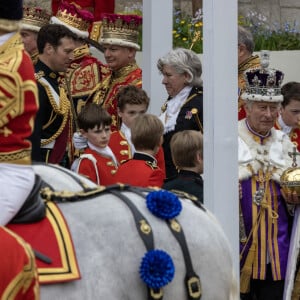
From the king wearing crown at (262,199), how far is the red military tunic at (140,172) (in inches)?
29.6

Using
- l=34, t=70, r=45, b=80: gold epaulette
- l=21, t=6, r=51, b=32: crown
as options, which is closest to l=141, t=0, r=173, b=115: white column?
l=34, t=70, r=45, b=80: gold epaulette

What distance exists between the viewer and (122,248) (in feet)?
17.9

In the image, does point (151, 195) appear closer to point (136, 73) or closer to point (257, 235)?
point (257, 235)

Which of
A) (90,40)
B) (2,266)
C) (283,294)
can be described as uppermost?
(90,40)

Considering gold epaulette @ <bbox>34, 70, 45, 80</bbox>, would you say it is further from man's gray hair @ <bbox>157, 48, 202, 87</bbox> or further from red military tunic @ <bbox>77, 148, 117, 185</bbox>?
red military tunic @ <bbox>77, 148, 117, 185</bbox>

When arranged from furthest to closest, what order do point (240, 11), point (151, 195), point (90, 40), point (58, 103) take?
point (240, 11)
point (90, 40)
point (58, 103)
point (151, 195)

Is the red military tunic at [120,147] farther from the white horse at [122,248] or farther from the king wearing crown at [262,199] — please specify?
the white horse at [122,248]

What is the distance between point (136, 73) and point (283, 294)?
2808 mm

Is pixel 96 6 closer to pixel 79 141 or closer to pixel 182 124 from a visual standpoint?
pixel 182 124

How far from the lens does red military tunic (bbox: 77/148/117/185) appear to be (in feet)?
27.6

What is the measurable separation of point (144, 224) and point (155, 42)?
4.52m

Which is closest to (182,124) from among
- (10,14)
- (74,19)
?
(74,19)

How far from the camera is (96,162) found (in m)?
8.47

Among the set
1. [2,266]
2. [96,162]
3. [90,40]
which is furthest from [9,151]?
[90,40]
